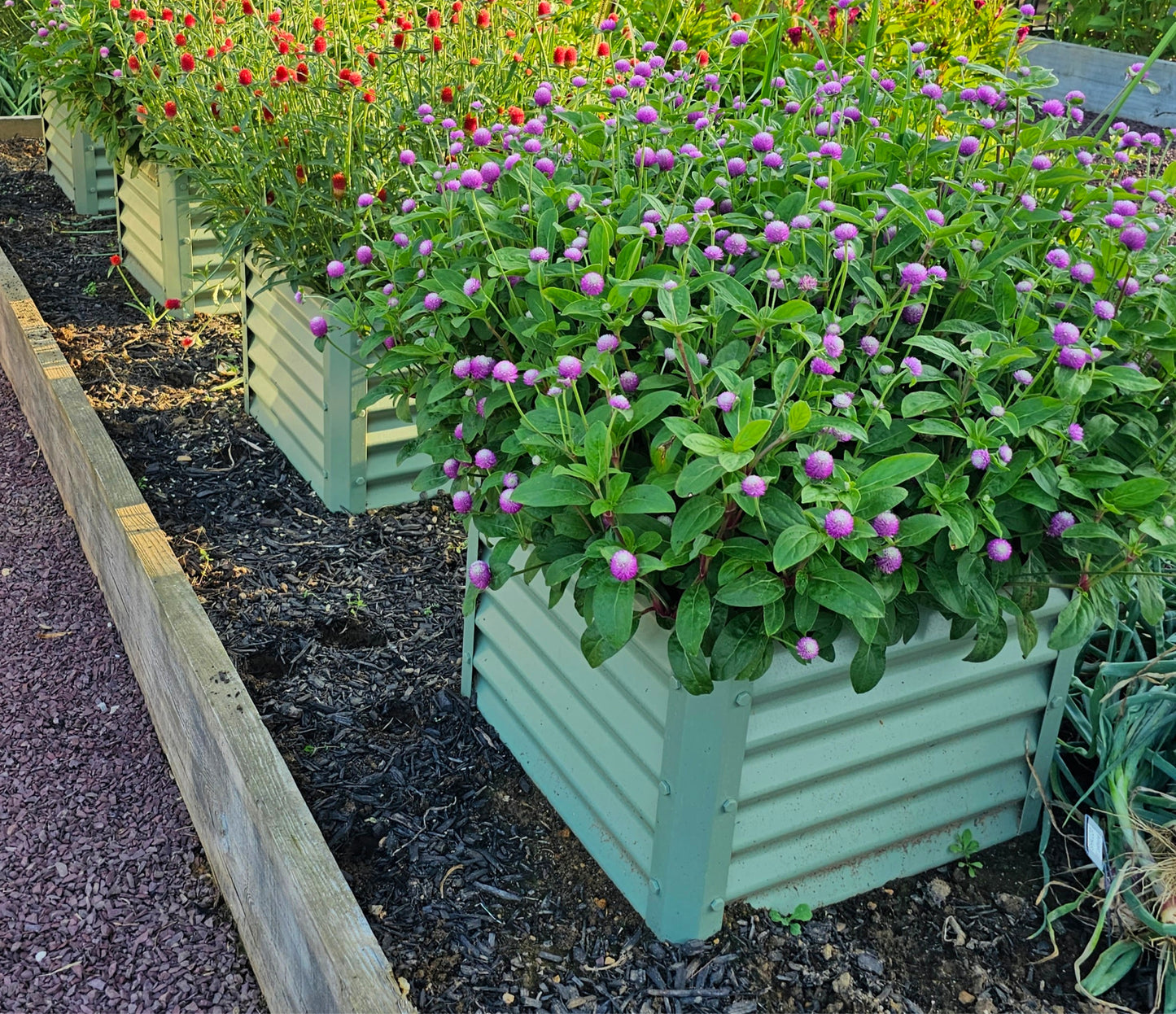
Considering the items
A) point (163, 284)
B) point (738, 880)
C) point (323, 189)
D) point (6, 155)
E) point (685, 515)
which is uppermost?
point (685, 515)

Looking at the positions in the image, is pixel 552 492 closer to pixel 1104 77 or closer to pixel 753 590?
pixel 753 590

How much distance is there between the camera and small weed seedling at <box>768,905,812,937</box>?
1.81 metres

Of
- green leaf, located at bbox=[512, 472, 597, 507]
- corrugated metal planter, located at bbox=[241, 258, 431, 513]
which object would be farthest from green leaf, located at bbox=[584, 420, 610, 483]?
corrugated metal planter, located at bbox=[241, 258, 431, 513]

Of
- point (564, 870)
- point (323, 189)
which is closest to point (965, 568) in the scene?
point (564, 870)

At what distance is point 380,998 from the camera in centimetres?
149

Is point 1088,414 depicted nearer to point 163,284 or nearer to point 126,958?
point 126,958

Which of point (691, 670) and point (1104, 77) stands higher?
point (691, 670)

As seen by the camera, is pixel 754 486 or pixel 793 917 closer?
pixel 754 486

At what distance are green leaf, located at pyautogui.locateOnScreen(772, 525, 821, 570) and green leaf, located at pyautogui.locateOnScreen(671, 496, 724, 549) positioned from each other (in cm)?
9

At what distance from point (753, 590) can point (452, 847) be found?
36.1 inches

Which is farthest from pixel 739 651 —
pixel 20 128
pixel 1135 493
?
pixel 20 128

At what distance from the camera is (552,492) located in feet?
4.63

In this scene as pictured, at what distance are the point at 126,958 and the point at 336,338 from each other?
1498 mm

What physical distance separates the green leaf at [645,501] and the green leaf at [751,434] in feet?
0.33
